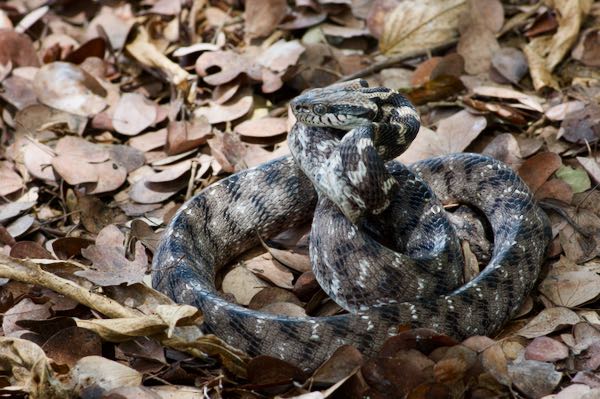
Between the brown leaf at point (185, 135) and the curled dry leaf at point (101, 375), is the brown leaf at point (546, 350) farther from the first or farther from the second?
the brown leaf at point (185, 135)

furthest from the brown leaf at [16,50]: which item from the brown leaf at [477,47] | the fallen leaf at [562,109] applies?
the fallen leaf at [562,109]

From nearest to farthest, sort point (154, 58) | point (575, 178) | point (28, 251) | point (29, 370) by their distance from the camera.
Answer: point (29, 370), point (28, 251), point (575, 178), point (154, 58)

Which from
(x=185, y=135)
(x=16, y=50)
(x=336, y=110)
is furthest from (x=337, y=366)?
(x=16, y=50)

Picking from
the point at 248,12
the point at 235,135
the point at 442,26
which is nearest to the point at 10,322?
the point at 235,135

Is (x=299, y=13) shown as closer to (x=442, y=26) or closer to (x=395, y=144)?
(x=442, y=26)

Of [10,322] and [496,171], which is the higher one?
[496,171]

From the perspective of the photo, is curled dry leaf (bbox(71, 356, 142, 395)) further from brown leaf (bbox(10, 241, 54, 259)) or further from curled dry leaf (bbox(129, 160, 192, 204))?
curled dry leaf (bbox(129, 160, 192, 204))

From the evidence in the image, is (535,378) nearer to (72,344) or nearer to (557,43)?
(72,344)
